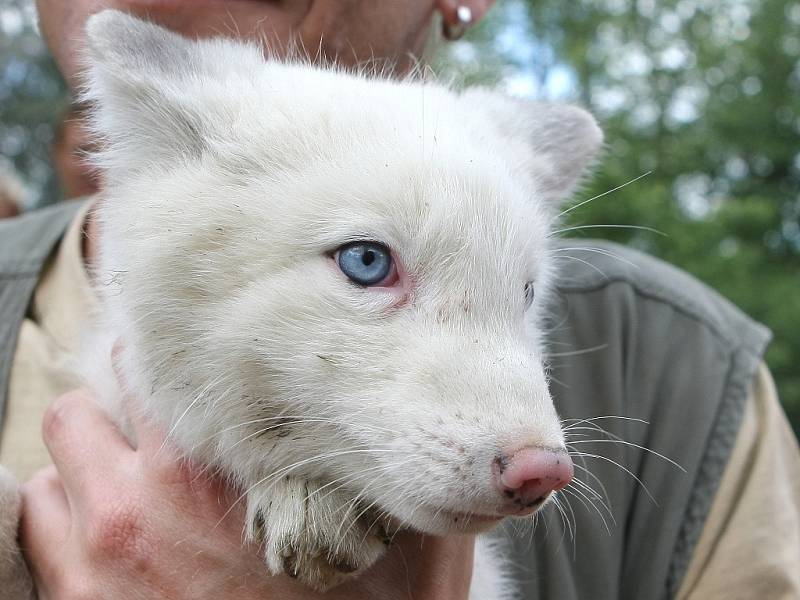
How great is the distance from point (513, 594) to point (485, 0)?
7.21ft

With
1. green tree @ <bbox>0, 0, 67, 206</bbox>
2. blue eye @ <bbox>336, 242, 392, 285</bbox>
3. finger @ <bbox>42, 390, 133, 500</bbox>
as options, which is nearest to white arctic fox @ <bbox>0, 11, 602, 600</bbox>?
blue eye @ <bbox>336, 242, 392, 285</bbox>

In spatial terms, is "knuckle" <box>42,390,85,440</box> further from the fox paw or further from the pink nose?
the pink nose

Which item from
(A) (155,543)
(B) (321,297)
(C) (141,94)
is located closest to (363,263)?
(B) (321,297)

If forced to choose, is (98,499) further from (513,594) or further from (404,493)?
(513,594)

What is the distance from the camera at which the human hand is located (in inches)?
78.7

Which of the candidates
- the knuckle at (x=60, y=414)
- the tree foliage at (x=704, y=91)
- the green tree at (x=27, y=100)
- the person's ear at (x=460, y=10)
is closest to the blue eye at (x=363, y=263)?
the knuckle at (x=60, y=414)

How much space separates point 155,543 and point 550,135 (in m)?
1.62

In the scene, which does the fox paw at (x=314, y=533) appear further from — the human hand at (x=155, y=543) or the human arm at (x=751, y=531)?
the human arm at (x=751, y=531)

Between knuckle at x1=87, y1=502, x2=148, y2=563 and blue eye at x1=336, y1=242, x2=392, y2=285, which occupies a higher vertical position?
blue eye at x1=336, y1=242, x2=392, y2=285

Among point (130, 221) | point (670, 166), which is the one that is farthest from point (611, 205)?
point (130, 221)

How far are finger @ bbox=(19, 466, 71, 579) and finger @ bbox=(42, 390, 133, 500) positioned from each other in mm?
55

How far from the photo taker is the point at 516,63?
1809 cm

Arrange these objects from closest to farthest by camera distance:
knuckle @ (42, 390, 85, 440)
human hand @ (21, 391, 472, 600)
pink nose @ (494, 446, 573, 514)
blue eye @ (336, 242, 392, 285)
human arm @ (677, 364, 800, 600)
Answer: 1. pink nose @ (494, 446, 573, 514)
2. blue eye @ (336, 242, 392, 285)
3. human hand @ (21, 391, 472, 600)
4. knuckle @ (42, 390, 85, 440)
5. human arm @ (677, 364, 800, 600)

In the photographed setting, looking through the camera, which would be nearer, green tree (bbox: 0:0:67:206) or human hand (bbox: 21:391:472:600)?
human hand (bbox: 21:391:472:600)
